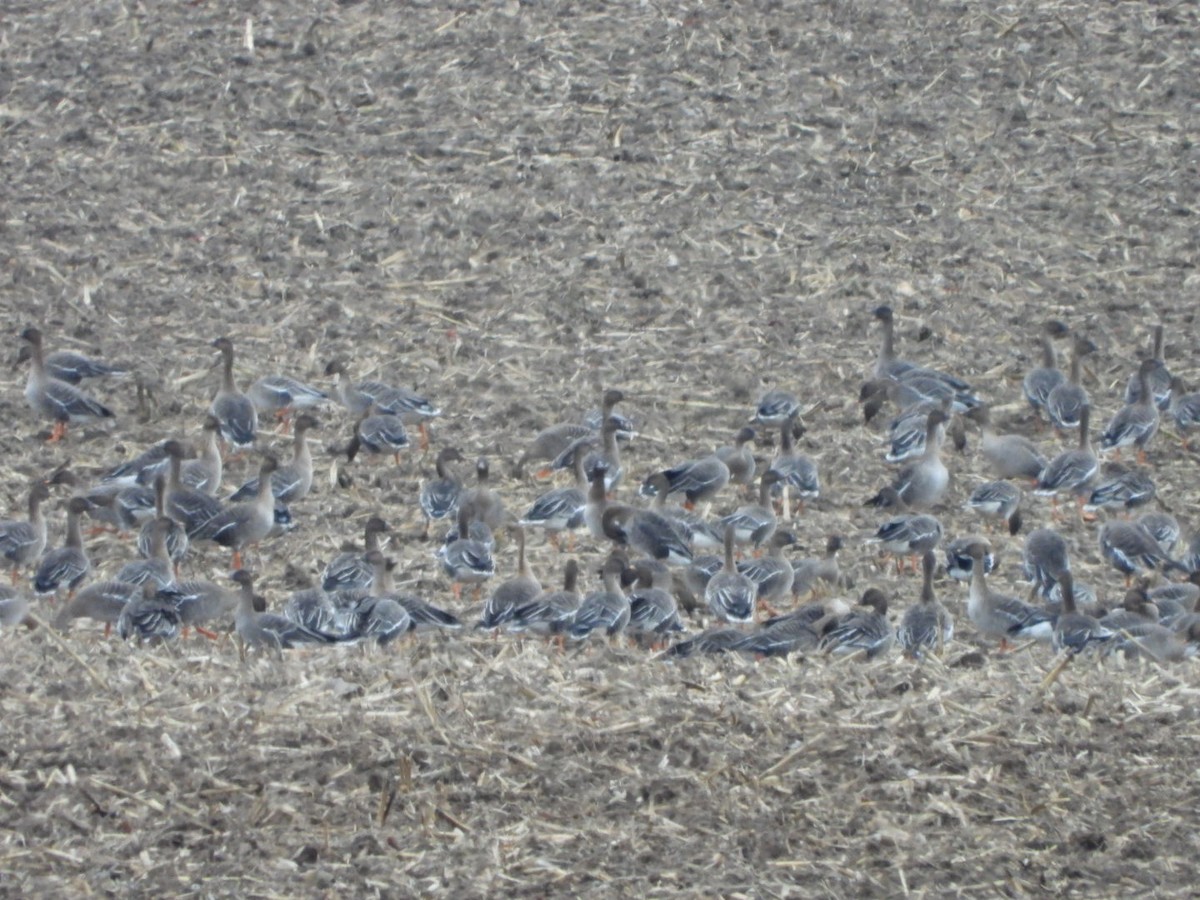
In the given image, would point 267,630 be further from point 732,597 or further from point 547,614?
point 732,597

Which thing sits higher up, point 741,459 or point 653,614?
point 653,614

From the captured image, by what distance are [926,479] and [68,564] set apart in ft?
17.9

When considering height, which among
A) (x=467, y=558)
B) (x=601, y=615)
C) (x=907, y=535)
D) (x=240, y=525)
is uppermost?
(x=601, y=615)

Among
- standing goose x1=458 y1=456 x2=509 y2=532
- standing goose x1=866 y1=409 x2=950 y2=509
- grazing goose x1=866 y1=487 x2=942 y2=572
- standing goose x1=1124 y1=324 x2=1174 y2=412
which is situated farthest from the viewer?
standing goose x1=1124 y1=324 x2=1174 y2=412

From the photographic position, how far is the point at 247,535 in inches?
493

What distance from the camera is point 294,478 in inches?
524

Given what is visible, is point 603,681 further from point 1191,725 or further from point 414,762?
point 1191,725

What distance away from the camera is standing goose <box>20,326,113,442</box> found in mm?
14023

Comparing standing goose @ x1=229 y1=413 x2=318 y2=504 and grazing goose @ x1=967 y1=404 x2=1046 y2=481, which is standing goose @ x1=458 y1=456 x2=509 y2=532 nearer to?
standing goose @ x1=229 y1=413 x2=318 y2=504

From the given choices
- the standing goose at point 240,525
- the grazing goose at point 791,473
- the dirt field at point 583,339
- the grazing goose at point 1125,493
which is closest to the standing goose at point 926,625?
the dirt field at point 583,339

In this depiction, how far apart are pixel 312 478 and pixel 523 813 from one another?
618 centimetres

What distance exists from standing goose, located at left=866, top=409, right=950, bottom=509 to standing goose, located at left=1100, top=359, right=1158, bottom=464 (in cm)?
125

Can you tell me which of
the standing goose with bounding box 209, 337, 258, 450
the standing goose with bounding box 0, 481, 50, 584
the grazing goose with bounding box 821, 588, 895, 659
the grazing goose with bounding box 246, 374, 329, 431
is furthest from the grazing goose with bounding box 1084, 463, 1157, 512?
the standing goose with bounding box 0, 481, 50, 584

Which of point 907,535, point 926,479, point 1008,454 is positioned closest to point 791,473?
point 926,479
